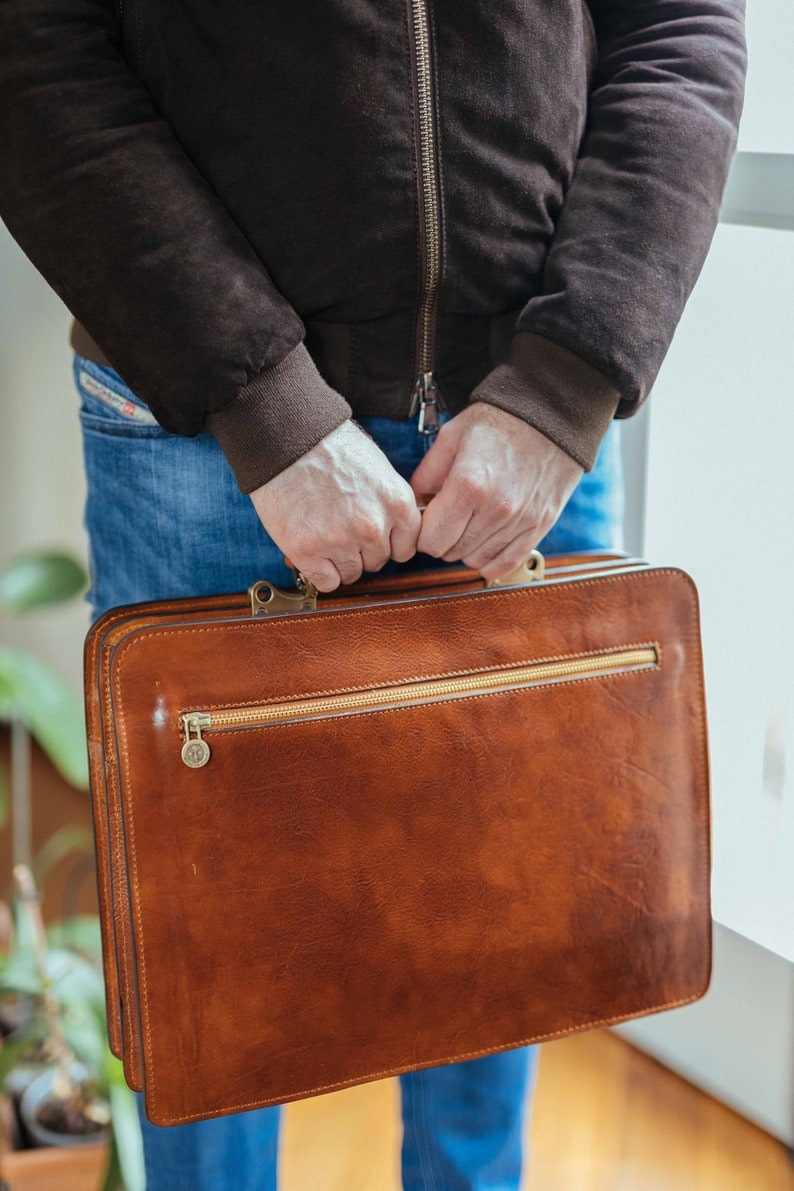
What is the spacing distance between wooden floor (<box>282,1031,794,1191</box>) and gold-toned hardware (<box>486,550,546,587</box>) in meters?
0.83

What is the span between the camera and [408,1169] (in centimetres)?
105

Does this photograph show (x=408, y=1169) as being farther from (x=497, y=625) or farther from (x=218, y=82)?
(x=218, y=82)

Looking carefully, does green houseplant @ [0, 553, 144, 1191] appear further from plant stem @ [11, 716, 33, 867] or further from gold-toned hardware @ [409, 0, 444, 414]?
gold-toned hardware @ [409, 0, 444, 414]

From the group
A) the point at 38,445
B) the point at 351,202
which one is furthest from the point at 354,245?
the point at 38,445

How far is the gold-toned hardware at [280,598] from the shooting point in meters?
0.78

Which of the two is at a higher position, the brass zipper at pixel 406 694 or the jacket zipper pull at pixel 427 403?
the jacket zipper pull at pixel 427 403

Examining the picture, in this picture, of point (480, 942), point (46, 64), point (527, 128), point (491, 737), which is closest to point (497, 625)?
point (491, 737)

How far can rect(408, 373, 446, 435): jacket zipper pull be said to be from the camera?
2.68ft

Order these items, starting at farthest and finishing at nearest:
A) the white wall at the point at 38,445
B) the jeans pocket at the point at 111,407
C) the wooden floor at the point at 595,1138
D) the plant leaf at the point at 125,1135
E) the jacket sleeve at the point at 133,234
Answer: the white wall at the point at 38,445 < the wooden floor at the point at 595,1138 < the plant leaf at the point at 125,1135 < the jeans pocket at the point at 111,407 < the jacket sleeve at the point at 133,234

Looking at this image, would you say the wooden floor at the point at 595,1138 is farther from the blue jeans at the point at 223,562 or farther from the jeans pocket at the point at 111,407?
the jeans pocket at the point at 111,407

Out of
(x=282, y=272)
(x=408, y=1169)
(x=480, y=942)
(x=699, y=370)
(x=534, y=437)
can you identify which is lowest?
(x=408, y=1169)

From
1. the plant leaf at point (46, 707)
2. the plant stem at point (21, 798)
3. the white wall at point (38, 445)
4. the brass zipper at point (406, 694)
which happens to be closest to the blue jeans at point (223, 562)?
the brass zipper at point (406, 694)

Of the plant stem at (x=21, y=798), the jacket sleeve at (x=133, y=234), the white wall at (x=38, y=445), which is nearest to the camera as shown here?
the jacket sleeve at (x=133, y=234)

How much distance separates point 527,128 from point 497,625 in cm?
36
